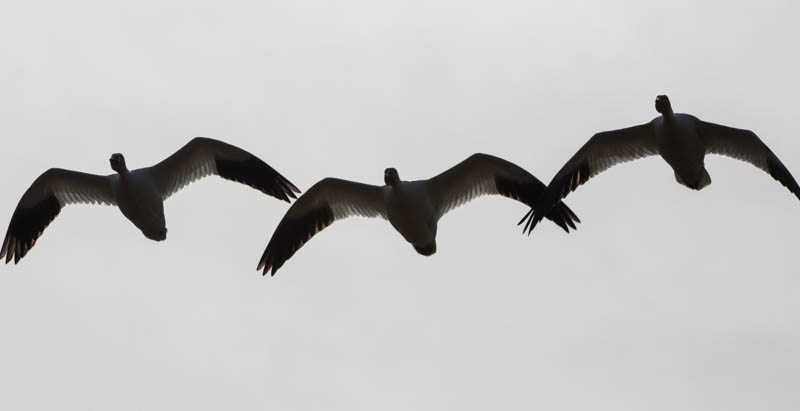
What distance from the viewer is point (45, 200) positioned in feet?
71.5

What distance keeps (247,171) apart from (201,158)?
2.32ft

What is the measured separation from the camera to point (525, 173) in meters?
20.9

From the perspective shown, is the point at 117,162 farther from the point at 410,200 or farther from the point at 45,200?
the point at 410,200

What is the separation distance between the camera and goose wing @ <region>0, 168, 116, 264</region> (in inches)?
847

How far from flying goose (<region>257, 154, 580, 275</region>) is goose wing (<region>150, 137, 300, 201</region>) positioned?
0.56m

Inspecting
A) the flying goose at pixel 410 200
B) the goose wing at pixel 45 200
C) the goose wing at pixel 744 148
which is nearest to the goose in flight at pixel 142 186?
the goose wing at pixel 45 200

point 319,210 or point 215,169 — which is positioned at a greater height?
point 215,169

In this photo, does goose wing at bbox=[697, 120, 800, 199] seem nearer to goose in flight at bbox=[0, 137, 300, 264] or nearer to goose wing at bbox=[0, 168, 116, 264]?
goose in flight at bbox=[0, 137, 300, 264]

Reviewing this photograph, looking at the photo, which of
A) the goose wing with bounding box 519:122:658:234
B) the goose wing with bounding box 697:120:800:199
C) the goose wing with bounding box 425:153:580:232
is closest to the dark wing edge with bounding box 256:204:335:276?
the goose wing with bounding box 425:153:580:232

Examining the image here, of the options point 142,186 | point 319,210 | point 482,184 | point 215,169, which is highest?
point 215,169

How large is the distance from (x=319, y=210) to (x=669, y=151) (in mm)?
5123

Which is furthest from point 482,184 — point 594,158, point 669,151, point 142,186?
point 142,186

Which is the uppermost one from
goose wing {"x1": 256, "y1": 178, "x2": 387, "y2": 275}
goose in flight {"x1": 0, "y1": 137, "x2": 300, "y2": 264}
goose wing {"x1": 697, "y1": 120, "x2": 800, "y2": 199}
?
goose in flight {"x1": 0, "y1": 137, "x2": 300, "y2": 264}

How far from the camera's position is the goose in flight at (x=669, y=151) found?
64.8ft
